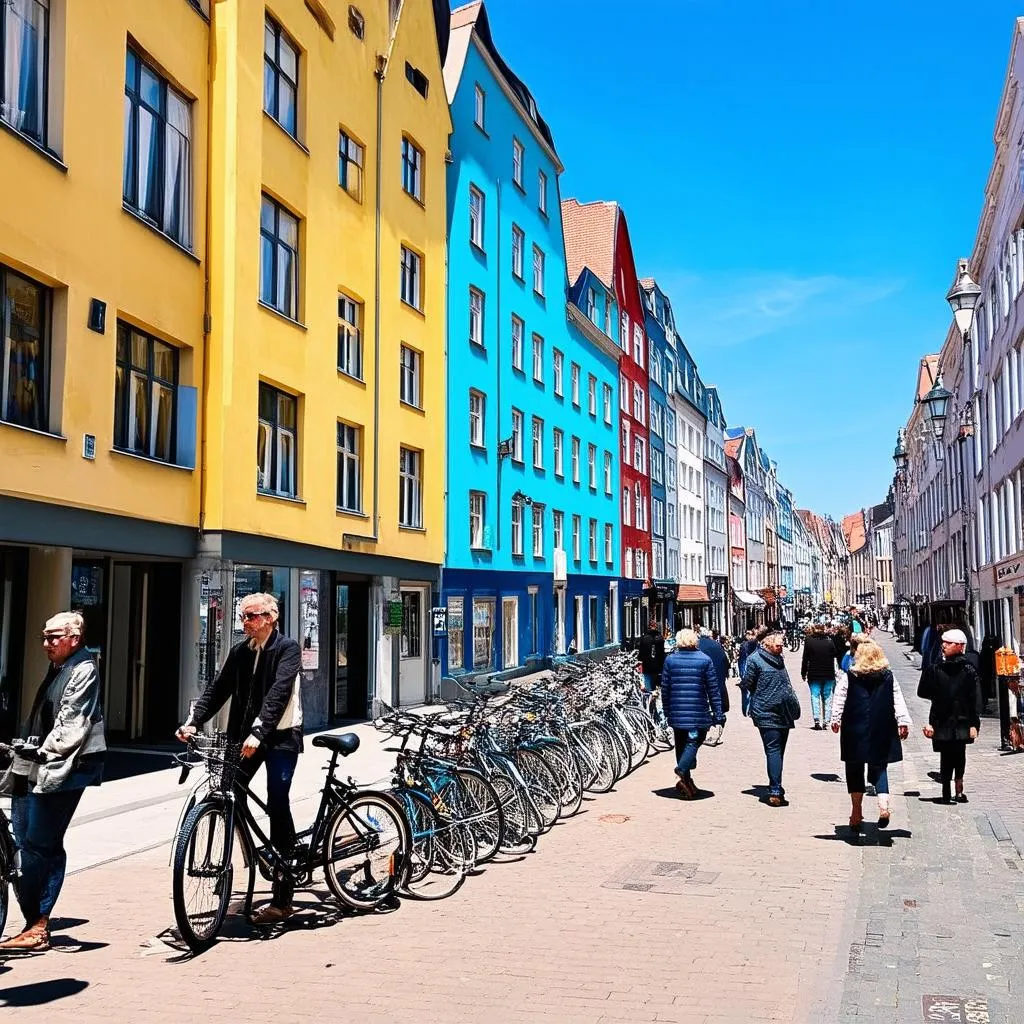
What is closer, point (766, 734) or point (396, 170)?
point (766, 734)

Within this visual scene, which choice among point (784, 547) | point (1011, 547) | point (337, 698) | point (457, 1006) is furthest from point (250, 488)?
point (784, 547)

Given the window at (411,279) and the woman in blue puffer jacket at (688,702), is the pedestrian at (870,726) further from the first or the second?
the window at (411,279)

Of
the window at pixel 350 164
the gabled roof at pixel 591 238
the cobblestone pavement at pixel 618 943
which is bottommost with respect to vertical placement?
the cobblestone pavement at pixel 618 943

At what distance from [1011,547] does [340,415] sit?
17.6m

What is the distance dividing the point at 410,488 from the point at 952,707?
46.1ft

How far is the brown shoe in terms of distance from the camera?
6555mm

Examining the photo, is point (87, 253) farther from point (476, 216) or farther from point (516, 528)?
point (516, 528)

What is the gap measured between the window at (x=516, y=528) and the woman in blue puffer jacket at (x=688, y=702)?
59.6 ft

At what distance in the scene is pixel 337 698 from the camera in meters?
19.8

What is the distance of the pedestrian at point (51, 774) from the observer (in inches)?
234

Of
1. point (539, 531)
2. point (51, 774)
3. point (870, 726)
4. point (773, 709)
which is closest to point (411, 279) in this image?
point (539, 531)

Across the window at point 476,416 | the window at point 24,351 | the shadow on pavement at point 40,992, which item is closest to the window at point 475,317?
the window at point 476,416

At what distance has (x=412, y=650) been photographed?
74.0 feet

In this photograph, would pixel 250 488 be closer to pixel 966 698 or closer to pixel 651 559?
pixel 966 698
